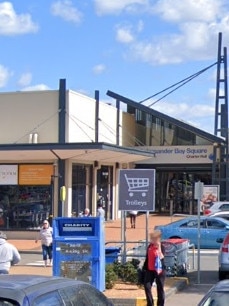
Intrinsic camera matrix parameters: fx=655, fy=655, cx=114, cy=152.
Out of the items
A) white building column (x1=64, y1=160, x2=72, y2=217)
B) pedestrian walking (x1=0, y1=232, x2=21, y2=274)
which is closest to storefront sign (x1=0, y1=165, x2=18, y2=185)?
white building column (x1=64, y1=160, x2=72, y2=217)

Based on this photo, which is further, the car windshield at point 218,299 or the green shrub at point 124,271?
the green shrub at point 124,271

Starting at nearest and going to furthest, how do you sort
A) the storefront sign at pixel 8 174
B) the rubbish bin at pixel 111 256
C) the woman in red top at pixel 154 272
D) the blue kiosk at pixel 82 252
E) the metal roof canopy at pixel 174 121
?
the woman in red top at pixel 154 272, the blue kiosk at pixel 82 252, the rubbish bin at pixel 111 256, the storefront sign at pixel 8 174, the metal roof canopy at pixel 174 121

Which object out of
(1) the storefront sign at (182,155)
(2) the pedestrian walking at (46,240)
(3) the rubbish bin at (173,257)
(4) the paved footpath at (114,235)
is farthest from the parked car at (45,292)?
(1) the storefront sign at (182,155)

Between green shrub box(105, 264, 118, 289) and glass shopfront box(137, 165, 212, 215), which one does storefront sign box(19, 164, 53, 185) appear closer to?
glass shopfront box(137, 165, 212, 215)

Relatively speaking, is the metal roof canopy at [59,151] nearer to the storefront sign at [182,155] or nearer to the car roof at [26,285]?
the storefront sign at [182,155]

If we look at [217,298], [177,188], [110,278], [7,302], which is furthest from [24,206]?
[7,302]

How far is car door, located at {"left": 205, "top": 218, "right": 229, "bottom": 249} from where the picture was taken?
25503 millimetres

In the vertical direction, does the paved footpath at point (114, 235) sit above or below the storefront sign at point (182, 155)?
below

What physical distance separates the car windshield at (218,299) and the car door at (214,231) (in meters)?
A: 19.7

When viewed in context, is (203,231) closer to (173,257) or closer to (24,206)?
(173,257)

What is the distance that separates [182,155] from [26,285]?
3915 centimetres

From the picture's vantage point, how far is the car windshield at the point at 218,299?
5.94 m

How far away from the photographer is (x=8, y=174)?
32.1m

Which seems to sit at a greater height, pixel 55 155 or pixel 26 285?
pixel 55 155
